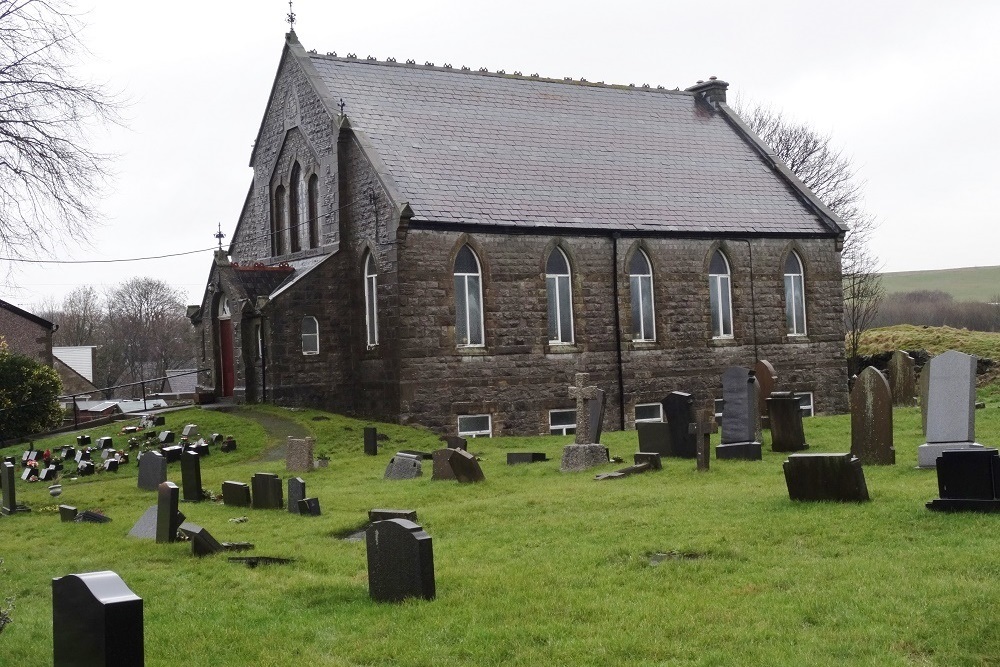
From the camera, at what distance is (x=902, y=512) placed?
11438 millimetres

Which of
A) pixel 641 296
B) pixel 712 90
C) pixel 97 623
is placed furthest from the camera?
pixel 712 90

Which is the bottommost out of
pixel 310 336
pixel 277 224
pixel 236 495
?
pixel 236 495

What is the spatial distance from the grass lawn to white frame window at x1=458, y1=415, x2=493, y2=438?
1141 cm

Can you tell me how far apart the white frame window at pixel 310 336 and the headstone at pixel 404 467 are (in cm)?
1068

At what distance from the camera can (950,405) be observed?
47.0 feet

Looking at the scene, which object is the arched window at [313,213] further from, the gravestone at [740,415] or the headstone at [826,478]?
the headstone at [826,478]

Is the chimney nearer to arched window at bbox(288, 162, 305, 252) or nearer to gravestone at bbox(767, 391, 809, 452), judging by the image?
arched window at bbox(288, 162, 305, 252)

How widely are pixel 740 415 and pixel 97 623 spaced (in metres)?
13.9

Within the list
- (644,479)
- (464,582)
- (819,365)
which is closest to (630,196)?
(819,365)

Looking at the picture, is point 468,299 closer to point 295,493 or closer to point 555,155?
point 555,155

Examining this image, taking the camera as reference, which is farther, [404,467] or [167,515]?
[404,467]

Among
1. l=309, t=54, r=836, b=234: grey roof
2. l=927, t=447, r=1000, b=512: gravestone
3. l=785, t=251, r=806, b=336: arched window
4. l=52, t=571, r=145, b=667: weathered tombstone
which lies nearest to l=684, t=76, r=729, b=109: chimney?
l=309, t=54, r=836, b=234: grey roof

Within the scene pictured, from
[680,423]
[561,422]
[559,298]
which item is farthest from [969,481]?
[559,298]

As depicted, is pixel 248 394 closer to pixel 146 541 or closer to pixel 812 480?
pixel 146 541
